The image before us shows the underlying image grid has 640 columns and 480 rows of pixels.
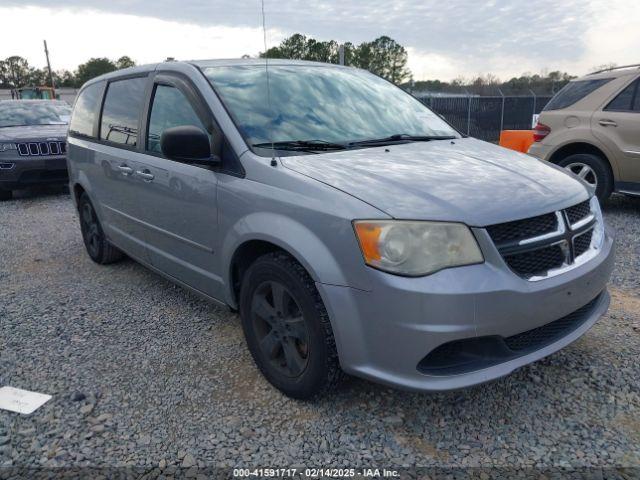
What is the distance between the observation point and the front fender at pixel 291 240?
2.25 meters

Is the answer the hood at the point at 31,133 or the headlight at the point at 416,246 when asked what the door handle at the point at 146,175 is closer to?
the headlight at the point at 416,246

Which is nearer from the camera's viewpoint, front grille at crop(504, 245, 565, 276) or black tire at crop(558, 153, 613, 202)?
front grille at crop(504, 245, 565, 276)

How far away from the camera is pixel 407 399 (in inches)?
105

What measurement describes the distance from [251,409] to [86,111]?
3544mm

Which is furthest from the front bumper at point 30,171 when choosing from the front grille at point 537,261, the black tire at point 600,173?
the front grille at point 537,261

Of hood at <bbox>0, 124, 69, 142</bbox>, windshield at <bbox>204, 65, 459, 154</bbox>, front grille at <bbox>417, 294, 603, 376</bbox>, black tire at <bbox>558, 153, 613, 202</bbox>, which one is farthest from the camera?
hood at <bbox>0, 124, 69, 142</bbox>

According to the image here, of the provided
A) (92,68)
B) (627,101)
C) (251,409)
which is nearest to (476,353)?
(251,409)

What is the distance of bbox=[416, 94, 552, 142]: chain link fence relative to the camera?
18719 mm

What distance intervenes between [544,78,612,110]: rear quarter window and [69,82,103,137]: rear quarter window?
5.42m

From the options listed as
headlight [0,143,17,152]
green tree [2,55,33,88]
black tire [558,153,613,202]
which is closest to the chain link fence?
black tire [558,153,613,202]

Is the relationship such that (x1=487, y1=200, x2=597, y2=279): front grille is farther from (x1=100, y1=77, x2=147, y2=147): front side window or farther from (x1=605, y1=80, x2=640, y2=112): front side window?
(x1=605, y1=80, x2=640, y2=112): front side window

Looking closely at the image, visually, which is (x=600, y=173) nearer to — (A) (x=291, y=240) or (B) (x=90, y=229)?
(A) (x=291, y=240)

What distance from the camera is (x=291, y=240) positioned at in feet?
7.86

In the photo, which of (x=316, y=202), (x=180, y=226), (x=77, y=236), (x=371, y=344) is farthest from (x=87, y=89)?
(x=371, y=344)
